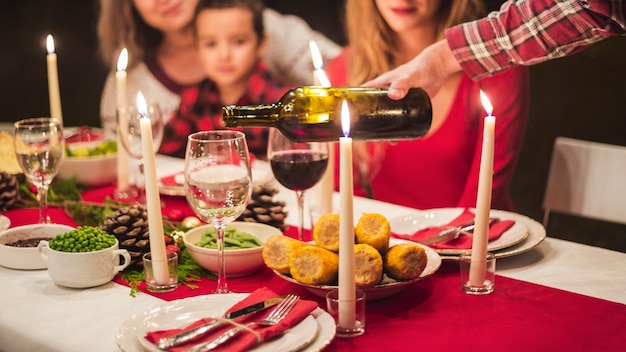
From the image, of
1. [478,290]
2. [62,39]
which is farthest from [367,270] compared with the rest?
[62,39]

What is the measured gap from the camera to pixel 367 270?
46.8 inches

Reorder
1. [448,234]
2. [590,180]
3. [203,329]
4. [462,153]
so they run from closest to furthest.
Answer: [203,329] → [448,234] → [590,180] → [462,153]

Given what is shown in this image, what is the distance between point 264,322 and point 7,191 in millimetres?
1022

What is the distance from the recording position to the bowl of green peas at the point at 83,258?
1.33 meters

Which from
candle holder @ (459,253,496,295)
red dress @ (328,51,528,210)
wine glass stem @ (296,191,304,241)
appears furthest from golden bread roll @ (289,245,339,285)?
red dress @ (328,51,528,210)

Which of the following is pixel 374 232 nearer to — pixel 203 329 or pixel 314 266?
pixel 314 266

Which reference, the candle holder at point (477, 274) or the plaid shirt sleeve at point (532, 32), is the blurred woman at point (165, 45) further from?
the candle holder at point (477, 274)

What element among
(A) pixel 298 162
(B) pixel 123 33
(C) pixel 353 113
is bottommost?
(A) pixel 298 162

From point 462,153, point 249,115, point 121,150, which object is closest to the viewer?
point 249,115

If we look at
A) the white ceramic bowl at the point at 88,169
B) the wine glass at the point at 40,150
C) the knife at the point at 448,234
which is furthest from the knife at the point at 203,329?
the white ceramic bowl at the point at 88,169

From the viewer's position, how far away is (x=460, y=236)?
1.53 m

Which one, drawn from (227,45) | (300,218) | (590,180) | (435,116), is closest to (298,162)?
(300,218)

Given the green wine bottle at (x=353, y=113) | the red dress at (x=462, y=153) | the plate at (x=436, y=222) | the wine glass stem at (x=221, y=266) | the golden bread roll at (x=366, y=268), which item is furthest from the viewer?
the red dress at (x=462, y=153)

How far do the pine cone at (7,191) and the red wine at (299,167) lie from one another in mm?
717
